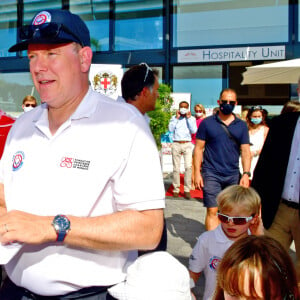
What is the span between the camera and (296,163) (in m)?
3.08

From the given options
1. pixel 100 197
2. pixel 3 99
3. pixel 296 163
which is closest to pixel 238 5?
pixel 3 99

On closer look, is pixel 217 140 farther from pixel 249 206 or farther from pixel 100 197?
pixel 100 197

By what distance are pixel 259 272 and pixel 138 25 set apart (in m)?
13.5

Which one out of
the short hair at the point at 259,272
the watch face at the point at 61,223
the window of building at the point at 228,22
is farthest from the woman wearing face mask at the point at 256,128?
the window of building at the point at 228,22

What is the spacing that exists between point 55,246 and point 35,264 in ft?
0.35

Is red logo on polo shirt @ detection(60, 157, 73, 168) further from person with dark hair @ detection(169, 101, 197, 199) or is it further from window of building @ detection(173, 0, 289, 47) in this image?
window of building @ detection(173, 0, 289, 47)

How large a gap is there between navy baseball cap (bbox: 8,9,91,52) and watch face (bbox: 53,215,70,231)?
64 centimetres

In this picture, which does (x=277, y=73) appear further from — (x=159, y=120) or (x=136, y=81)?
(x=136, y=81)

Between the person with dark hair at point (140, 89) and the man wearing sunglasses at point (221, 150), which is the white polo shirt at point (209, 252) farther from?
the man wearing sunglasses at point (221, 150)

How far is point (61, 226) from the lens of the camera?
128cm

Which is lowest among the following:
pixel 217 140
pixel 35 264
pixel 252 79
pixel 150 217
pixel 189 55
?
pixel 35 264

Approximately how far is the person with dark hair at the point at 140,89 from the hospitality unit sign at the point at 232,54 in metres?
9.97

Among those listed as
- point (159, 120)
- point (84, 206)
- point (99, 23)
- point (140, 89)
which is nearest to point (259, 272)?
point (84, 206)

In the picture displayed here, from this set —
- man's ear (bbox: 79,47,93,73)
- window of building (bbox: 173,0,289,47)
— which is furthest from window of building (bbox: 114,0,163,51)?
man's ear (bbox: 79,47,93,73)
